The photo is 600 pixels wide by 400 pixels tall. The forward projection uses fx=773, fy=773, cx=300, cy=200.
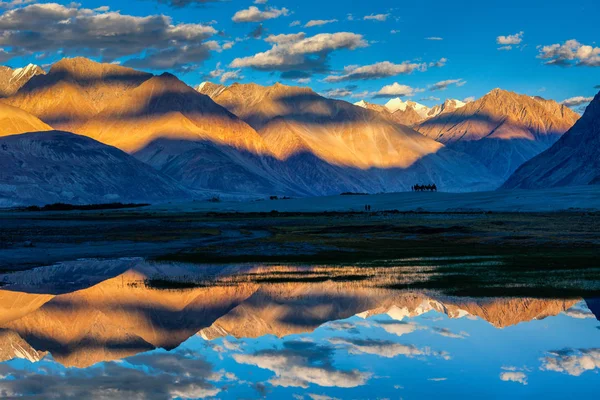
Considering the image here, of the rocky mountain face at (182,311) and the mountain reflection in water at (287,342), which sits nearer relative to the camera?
Result: the mountain reflection in water at (287,342)

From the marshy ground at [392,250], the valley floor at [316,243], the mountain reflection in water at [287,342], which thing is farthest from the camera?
the valley floor at [316,243]

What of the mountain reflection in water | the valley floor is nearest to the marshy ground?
the valley floor

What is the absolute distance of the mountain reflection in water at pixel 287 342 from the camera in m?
16.3

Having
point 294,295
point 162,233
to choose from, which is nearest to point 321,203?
point 162,233

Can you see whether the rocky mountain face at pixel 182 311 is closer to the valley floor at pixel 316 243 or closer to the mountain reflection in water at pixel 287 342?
the mountain reflection in water at pixel 287 342

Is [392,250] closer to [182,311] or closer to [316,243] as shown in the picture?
[316,243]

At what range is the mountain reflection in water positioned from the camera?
1627cm

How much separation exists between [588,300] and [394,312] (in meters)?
→ 7.21

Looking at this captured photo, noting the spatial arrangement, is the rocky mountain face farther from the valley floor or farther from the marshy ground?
the valley floor

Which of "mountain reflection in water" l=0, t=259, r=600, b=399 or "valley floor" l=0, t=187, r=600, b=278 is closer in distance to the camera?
"mountain reflection in water" l=0, t=259, r=600, b=399

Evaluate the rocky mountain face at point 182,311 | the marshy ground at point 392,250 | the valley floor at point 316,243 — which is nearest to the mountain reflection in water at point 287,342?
the rocky mountain face at point 182,311

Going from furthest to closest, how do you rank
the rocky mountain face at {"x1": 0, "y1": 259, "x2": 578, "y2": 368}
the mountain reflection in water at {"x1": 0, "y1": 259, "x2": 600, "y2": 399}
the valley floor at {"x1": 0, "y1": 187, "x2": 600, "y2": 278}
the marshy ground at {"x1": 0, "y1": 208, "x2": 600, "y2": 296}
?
the valley floor at {"x1": 0, "y1": 187, "x2": 600, "y2": 278} → the marshy ground at {"x1": 0, "y1": 208, "x2": 600, "y2": 296} → the rocky mountain face at {"x1": 0, "y1": 259, "x2": 578, "y2": 368} → the mountain reflection in water at {"x1": 0, "y1": 259, "x2": 600, "y2": 399}

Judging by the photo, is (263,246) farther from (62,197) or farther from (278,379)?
(62,197)

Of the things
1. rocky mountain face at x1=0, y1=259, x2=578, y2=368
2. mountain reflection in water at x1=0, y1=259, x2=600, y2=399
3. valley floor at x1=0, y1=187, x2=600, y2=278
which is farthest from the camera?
valley floor at x1=0, y1=187, x2=600, y2=278
